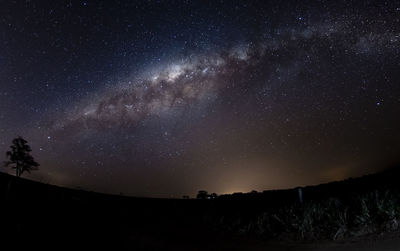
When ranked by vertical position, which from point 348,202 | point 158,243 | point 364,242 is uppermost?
point 348,202

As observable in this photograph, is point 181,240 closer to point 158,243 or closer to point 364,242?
point 158,243

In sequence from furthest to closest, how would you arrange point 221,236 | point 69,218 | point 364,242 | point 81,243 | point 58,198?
point 58,198 < point 69,218 < point 221,236 < point 81,243 < point 364,242

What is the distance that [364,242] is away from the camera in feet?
18.1

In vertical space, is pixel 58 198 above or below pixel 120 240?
above

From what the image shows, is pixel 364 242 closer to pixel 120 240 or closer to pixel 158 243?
pixel 158 243

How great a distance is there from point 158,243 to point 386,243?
19.0 feet

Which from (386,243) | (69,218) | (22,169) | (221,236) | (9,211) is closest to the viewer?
(386,243)

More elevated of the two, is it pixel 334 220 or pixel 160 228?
pixel 334 220

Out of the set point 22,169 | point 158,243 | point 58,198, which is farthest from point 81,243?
point 22,169

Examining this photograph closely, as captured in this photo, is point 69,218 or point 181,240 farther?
point 69,218

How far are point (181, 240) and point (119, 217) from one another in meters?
5.35

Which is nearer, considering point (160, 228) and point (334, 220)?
point (334, 220)

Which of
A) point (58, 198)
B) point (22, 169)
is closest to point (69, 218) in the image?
point (58, 198)

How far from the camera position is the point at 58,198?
422 inches
